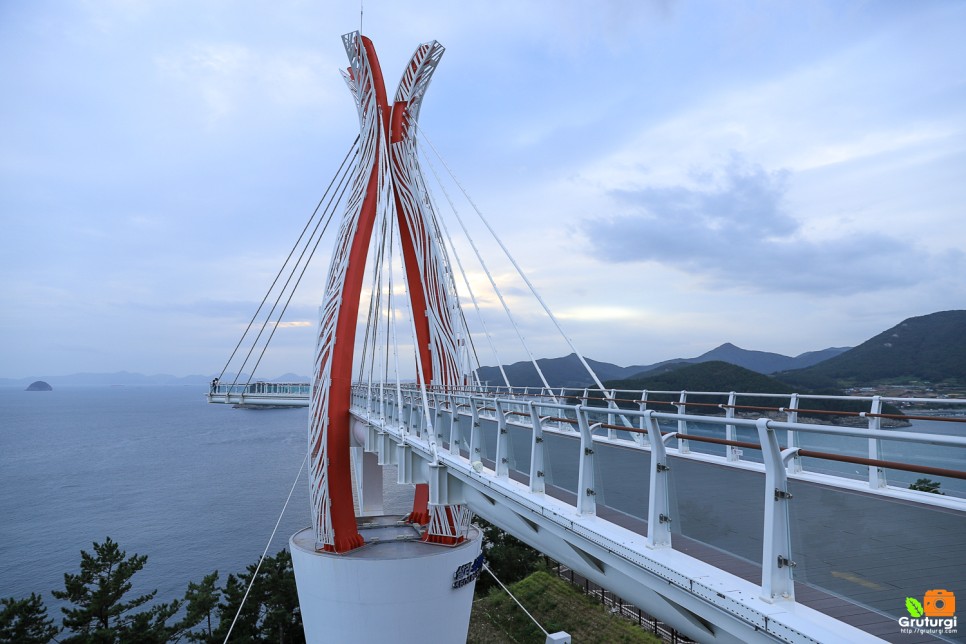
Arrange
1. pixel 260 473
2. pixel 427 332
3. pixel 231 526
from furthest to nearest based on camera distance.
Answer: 1. pixel 260 473
2. pixel 231 526
3. pixel 427 332

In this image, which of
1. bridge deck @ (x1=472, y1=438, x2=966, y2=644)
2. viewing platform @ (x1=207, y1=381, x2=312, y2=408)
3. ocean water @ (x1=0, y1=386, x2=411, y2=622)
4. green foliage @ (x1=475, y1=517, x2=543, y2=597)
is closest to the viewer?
bridge deck @ (x1=472, y1=438, x2=966, y2=644)

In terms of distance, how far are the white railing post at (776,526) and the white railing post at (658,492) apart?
0.95 m

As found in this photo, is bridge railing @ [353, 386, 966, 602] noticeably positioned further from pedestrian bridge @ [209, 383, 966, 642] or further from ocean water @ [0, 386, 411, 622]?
ocean water @ [0, 386, 411, 622]

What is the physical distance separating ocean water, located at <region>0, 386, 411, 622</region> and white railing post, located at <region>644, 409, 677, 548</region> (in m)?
36.4

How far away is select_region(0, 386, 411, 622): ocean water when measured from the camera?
38.6 m

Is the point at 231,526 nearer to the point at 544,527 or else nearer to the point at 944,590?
the point at 544,527

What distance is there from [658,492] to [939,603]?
5.94 ft

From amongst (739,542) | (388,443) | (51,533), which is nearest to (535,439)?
(739,542)

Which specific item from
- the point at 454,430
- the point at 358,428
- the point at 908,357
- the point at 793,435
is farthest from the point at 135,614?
the point at 908,357

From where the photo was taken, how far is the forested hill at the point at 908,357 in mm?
41438

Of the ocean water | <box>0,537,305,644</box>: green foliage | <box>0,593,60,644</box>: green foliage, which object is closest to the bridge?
<box>0,537,305,644</box>: green foliage

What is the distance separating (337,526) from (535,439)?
36.3 ft

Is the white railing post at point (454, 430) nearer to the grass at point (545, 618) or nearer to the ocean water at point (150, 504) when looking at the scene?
the grass at point (545, 618)

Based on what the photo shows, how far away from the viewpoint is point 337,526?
637 inches
